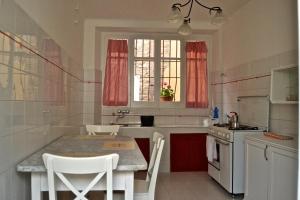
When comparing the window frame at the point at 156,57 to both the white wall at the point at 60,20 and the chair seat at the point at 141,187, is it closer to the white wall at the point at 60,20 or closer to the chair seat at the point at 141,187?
the white wall at the point at 60,20

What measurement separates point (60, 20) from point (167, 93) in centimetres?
262

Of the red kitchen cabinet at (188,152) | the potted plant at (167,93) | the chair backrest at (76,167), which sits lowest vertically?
the red kitchen cabinet at (188,152)

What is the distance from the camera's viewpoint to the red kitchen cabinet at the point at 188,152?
4.74m

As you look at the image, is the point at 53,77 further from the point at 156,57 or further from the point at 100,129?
the point at 156,57

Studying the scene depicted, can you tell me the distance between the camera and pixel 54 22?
2695mm

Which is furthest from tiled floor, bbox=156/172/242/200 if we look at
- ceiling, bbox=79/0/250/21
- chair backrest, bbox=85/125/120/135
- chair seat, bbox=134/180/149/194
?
ceiling, bbox=79/0/250/21

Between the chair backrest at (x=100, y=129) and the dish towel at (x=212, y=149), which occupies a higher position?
the chair backrest at (x=100, y=129)

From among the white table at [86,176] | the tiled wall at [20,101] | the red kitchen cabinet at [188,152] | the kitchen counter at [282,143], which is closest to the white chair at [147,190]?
the white table at [86,176]

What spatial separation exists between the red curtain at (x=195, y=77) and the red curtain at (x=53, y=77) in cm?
263

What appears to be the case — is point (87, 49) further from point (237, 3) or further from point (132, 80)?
point (237, 3)

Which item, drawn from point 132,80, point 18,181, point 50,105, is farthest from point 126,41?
point 18,181

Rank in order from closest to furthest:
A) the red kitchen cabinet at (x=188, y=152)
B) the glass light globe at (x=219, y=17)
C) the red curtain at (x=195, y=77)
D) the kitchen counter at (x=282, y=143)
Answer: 1. the kitchen counter at (x=282, y=143)
2. the glass light globe at (x=219, y=17)
3. the red kitchen cabinet at (x=188, y=152)
4. the red curtain at (x=195, y=77)

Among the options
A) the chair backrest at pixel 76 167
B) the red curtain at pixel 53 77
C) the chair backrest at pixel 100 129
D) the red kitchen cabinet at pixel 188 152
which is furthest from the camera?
the red kitchen cabinet at pixel 188 152

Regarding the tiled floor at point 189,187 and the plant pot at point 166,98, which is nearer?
the tiled floor at point 189,187
